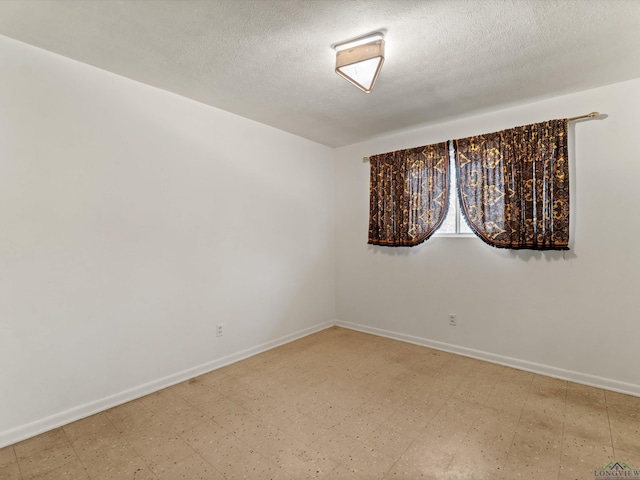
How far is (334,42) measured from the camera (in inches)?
82.3

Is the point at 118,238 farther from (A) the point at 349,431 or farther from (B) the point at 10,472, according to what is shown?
(A) the point at 349,431

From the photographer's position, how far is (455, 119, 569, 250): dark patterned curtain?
9.46ft

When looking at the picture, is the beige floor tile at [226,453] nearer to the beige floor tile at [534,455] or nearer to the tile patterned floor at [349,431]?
the tile patterned floor at [349,431]

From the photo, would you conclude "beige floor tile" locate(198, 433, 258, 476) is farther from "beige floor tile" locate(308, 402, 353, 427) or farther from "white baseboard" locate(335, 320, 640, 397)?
"white baseboard" locate(335, 320, 640, 397)

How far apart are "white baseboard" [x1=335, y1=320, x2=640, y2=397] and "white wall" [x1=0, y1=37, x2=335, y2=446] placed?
155 cm

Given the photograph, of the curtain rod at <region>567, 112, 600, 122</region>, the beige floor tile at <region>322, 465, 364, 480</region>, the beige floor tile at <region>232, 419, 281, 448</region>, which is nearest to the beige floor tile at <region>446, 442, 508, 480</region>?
the beige floor tile at <region>322, 465, 364, 480</region>

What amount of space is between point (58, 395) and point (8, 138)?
70.5 inches

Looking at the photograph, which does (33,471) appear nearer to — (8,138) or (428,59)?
(8,138)

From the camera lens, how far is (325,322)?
4570 mm

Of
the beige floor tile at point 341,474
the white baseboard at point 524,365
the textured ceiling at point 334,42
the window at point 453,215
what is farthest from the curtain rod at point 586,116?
the beige floor tile at point 341,474

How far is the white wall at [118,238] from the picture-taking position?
6.93ft

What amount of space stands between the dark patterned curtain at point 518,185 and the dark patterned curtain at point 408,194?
0.76 feet

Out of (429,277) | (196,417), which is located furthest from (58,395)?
(429,277)

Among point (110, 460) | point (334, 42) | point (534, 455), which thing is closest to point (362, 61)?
point (334, 42)
